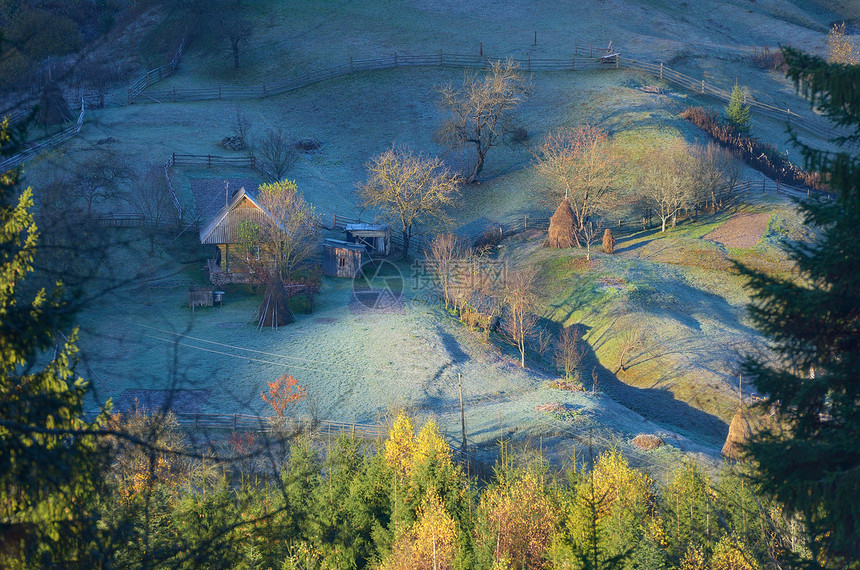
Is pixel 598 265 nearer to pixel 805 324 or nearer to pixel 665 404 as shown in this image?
pixel 665 404

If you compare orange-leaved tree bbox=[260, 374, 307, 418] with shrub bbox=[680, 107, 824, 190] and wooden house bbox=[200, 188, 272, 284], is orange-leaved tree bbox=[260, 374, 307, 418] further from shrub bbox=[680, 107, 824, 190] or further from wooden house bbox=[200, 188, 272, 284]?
shrub bbox=[680, 107, 824, 190]

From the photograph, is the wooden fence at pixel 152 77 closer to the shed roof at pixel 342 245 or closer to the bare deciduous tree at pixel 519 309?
the shed roof at pixel 342 245

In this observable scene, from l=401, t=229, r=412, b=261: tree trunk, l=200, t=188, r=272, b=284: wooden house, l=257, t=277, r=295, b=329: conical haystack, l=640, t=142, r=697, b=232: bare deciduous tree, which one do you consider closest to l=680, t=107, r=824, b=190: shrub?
l=640, t=142, r=697, b=232: bare deciduous tree

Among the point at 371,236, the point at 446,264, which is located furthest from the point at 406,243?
the point at 446,264


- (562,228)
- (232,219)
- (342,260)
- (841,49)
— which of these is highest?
(841,49)

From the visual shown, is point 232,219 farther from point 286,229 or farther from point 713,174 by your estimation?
point 713,174

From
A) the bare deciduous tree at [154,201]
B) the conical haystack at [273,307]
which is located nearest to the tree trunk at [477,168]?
the bare deciduous tree at [154,201]
